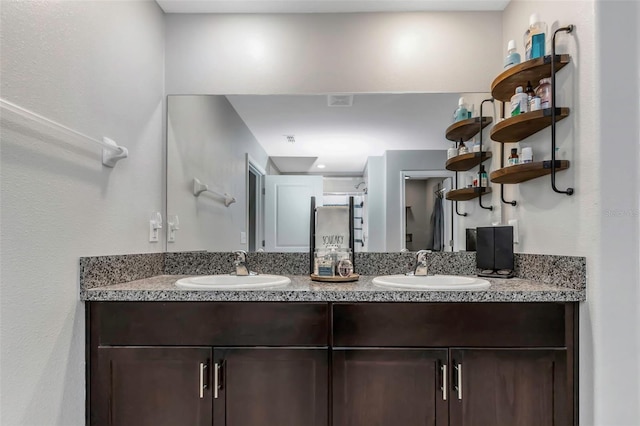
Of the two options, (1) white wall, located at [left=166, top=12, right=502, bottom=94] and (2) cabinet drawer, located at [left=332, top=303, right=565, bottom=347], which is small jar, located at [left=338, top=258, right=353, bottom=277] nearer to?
(2) cabinet drawer, located at [left=332, top=303, right=565, bottom=347]

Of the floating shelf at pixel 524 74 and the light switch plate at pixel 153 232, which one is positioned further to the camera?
the light switch plate at pixel 153 232

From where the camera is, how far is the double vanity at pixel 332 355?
1.37 meters

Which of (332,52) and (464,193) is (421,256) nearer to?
(464,193)

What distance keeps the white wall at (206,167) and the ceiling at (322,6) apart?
0.46 metres

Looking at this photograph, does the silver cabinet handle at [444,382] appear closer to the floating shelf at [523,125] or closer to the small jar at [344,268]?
the small jar at [344,268]

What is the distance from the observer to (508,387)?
137 centimetres

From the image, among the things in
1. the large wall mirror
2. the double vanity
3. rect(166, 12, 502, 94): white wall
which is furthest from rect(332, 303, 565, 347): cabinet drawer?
rect(166, 12, 502, 94): white wall

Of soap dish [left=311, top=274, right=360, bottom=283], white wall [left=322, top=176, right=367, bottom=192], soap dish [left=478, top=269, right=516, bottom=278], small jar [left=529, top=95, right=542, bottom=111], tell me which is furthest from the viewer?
white wall [left=322, top=176, right=367, bottom=192]

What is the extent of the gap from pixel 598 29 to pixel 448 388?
137cm

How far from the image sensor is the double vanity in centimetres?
137

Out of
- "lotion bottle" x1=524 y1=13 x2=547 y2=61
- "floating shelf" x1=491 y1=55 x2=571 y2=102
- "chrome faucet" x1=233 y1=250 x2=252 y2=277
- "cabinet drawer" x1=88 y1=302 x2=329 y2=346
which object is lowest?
"cabinet drawer" x1=88 y1=302 x2=329 y2=346

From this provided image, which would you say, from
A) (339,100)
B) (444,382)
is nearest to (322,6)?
(339,100)

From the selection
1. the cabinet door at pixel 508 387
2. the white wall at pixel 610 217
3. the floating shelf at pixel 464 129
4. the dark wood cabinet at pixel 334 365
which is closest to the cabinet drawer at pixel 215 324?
the dark wood cabinet at pixel 334 365

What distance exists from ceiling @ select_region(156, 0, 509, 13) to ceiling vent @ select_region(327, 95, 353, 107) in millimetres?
450
